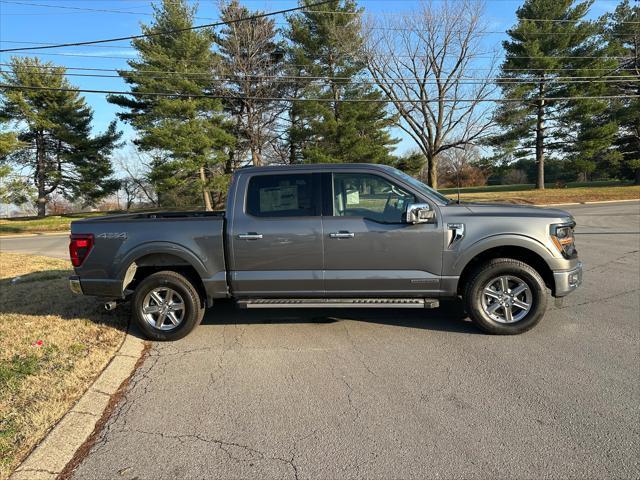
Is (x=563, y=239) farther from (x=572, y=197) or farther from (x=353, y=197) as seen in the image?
(x=572, y=197)

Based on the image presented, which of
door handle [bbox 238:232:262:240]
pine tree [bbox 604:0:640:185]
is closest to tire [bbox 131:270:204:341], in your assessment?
door handle [bbox 238:232:262:240]

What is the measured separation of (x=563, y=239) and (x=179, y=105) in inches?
1008

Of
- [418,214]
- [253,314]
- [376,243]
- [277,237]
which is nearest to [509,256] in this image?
[418,214]

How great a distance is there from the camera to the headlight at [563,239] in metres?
4.30

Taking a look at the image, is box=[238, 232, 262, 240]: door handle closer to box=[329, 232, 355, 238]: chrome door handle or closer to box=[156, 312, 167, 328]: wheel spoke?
box=[329, 232, 355, 238]: chrome door handle

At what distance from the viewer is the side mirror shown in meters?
4.25

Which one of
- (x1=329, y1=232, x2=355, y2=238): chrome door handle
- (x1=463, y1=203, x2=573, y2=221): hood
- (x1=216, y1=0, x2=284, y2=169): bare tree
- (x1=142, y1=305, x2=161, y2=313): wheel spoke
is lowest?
(x1=142, y1=305, x2=161, y2=313): wheel spoke

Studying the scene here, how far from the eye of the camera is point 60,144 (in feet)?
114

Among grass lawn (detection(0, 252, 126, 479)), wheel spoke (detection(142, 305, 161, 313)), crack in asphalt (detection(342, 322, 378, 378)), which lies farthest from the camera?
wheel spoke (detection(142, 305, 161, 313))

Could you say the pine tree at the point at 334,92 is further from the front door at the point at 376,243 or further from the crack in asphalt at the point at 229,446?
the crack in asphalt at the point at 229,446

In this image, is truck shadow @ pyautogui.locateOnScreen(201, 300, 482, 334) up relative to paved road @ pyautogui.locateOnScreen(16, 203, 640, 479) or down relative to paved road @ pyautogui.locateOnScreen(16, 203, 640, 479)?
up

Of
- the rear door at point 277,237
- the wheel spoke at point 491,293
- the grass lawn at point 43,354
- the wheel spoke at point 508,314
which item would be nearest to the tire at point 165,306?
the grass lawn at point 43,354

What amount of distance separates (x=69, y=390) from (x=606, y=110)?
129 feet

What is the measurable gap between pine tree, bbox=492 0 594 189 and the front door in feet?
89.3
